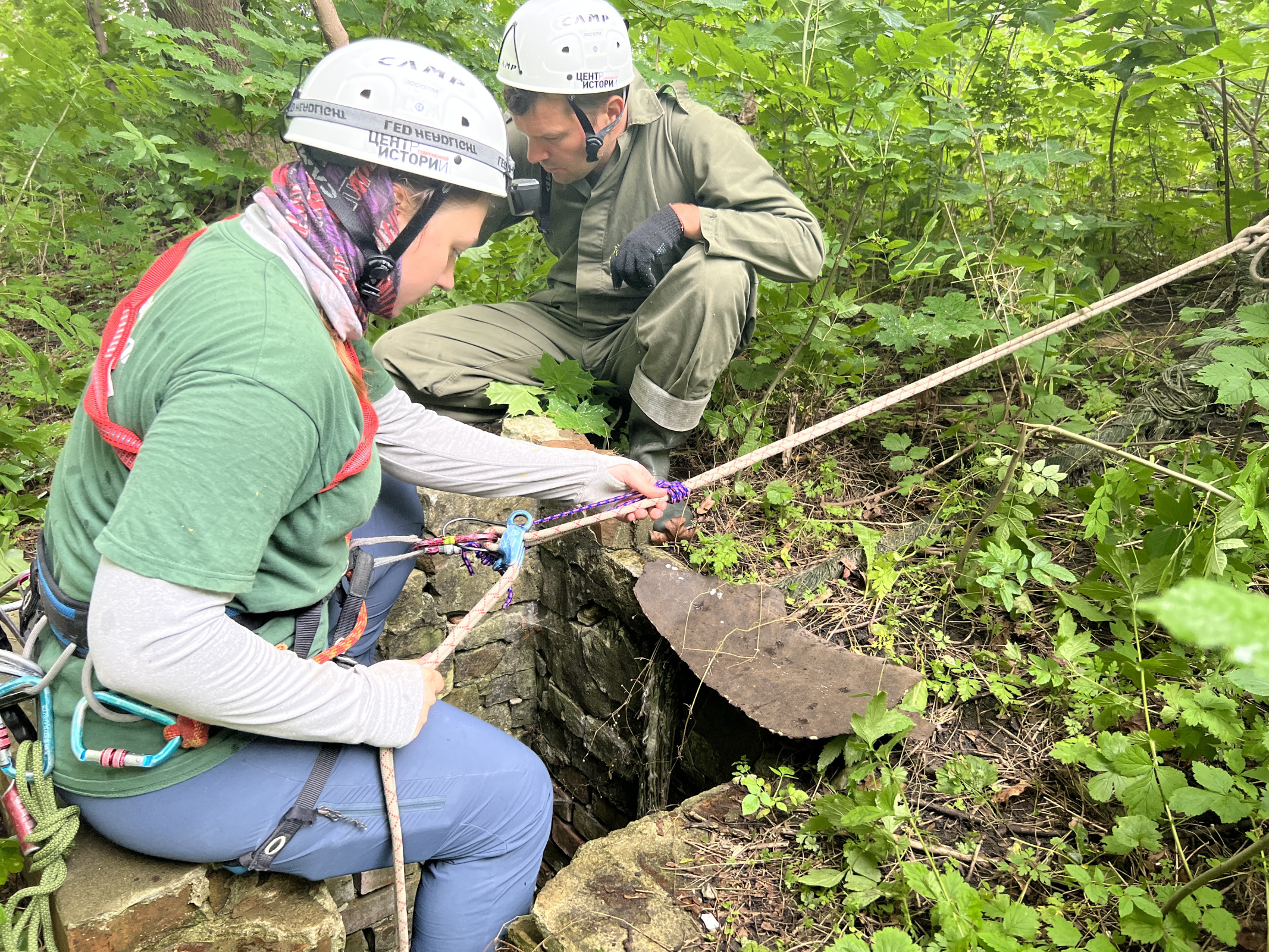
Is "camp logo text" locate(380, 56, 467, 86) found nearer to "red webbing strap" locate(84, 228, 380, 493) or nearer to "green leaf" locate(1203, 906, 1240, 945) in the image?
"red webbing strap" locate(84, 228, 380, 493)

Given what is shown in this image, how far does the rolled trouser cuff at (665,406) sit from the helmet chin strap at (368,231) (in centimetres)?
148

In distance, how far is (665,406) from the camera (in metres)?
2.90

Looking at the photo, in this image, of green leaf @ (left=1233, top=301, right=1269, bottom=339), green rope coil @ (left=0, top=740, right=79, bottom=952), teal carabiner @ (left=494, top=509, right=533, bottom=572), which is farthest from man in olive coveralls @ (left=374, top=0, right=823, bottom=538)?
green rope coil @ (left=0, top=740, right=79, bottom=952)

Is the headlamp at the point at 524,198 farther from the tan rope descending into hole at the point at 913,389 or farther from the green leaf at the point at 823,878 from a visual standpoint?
the green leaf at the point at 823,878

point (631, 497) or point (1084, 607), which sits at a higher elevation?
point (631, 497)

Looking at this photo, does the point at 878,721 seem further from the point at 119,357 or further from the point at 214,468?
the point at 119,357

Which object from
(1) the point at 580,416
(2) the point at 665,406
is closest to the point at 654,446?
(2) the point at 665,406

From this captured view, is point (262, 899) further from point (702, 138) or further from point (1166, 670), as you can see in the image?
point (702, 138)

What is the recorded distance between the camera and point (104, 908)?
1.53m

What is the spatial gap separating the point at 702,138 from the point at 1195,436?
2.01 meters

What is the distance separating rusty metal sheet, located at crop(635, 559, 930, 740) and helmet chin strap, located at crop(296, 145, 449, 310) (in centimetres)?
148

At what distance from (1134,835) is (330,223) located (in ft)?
6.82

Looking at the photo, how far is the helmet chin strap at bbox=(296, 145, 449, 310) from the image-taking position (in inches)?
56.0

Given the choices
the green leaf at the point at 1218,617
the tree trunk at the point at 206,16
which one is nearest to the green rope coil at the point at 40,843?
the green leaf at the point at 1218,617
